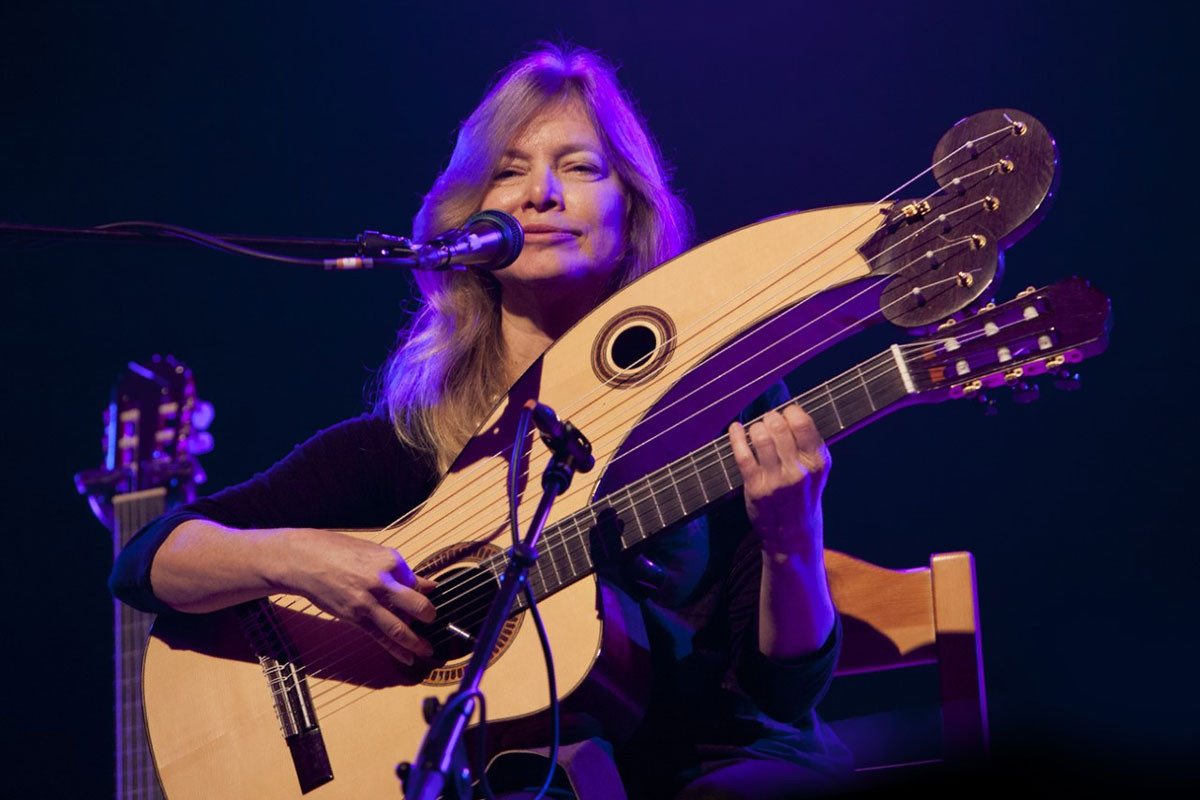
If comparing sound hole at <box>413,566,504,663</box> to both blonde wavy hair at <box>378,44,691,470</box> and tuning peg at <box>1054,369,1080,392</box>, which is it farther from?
tuning peg at <box>1054,369,1080,392</box>

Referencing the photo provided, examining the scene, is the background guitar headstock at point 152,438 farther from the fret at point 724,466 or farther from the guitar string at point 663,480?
the fret at point 724,466

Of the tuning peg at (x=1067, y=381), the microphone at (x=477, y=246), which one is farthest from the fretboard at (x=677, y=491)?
Answer: the microphone at (x=477, y=246)

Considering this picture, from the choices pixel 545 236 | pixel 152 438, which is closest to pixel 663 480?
pixel 545 236

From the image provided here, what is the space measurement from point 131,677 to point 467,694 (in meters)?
2.16

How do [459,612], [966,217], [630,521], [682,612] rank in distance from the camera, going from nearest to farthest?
1. [966,217]
2. [630,521]
3. [459,612]
4. [682,612]

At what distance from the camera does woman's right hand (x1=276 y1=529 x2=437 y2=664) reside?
2012 mm

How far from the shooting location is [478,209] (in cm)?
266

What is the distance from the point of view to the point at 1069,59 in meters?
3.48

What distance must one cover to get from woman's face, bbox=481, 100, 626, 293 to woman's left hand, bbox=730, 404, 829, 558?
31.5 inches

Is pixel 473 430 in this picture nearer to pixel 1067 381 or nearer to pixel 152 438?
pixel 1067 381

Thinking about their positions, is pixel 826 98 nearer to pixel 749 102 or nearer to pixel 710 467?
pixel 749 102

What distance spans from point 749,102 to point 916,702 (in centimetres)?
221

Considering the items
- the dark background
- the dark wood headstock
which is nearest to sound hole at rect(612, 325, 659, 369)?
the dark wood headstock

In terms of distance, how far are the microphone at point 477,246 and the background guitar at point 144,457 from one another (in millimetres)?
1943
